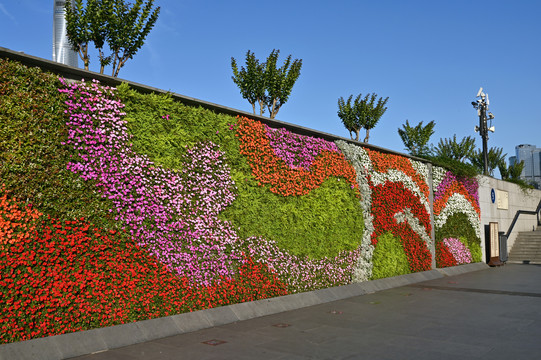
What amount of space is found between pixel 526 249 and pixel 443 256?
29.7 ft

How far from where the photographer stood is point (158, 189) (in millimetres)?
7574

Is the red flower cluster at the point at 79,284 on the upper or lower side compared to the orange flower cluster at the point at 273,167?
lower

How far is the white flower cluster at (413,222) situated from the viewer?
558 inches

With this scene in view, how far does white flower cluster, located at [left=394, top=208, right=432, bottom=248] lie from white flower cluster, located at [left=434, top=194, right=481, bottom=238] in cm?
106

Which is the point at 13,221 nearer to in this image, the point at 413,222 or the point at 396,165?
the point at 396,165

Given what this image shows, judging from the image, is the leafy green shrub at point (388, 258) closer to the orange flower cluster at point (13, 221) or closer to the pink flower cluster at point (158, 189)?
the pink flower cluster at point (158, 189)

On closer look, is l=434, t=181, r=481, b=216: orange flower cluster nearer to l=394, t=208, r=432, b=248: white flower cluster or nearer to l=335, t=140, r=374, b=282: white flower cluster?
l=394, t=208, r=432, b=248: white flower cluster

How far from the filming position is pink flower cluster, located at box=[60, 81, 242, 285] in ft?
22.4

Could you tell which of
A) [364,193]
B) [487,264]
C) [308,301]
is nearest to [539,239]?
[487,264]

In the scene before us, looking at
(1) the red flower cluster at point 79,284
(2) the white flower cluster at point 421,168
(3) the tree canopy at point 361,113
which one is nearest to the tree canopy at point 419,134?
(3) the tree canopy at point 361,113

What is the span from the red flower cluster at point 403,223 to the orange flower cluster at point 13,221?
9.17 meters

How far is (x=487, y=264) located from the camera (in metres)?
19.4

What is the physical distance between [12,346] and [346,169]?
8.83 metres

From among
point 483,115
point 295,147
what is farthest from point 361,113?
point 295,147
